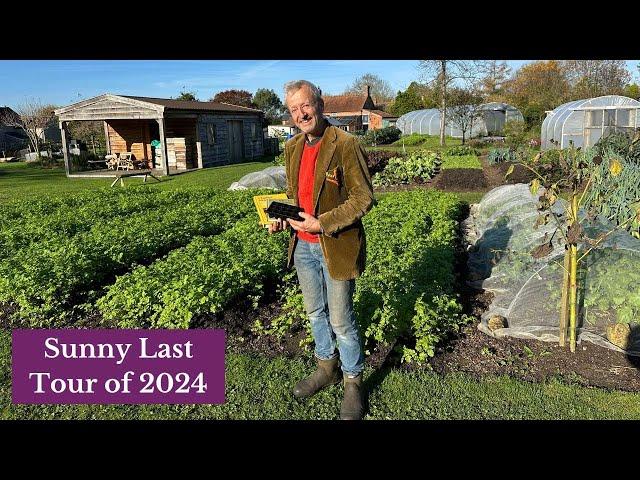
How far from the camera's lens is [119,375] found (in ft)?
11.5

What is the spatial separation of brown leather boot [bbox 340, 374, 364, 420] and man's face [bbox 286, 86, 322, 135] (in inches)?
62.2

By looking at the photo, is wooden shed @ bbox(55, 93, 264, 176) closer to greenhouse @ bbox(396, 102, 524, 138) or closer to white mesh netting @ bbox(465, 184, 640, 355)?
greenhouse @ bbox(396, 102, 524, 138)

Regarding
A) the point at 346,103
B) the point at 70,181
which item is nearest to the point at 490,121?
the point at 346,103

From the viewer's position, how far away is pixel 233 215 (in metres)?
8.73

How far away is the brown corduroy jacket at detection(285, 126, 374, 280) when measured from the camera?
9.39 ft

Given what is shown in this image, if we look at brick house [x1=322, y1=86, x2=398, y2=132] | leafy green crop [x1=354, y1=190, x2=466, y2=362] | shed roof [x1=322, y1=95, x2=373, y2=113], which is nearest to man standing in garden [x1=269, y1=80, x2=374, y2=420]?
leafy green crop [x1=354, y1=190, x2=466, y2=362]

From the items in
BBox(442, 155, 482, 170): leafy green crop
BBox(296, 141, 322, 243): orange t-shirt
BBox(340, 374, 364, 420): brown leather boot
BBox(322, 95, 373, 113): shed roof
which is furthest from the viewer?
BBox(322, 95, 373, 113): shed roof

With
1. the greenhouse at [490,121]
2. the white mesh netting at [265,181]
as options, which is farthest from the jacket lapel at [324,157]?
the greenhouse at [490,121]

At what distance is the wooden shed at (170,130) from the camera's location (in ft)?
64.7

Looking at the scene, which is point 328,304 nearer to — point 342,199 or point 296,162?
point 342,199

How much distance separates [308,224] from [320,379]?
1.20 m

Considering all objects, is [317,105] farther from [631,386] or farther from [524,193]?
[524,193]
